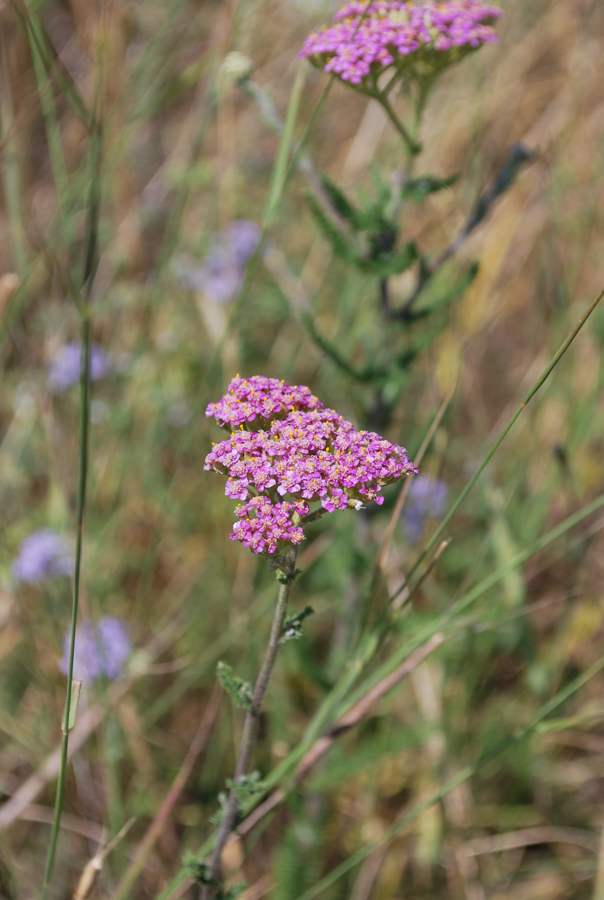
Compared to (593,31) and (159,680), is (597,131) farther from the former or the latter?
(159,680)

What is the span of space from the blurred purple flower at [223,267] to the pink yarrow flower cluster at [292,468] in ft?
8.39

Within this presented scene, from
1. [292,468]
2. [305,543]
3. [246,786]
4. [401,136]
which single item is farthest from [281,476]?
[305,543]

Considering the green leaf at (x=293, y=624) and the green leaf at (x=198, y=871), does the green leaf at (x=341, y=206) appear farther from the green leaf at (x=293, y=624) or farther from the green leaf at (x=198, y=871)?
the green leaf at (x=198, y=871)

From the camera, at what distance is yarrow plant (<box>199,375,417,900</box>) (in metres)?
1.12

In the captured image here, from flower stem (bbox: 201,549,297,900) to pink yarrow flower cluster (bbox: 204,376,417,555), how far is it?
9 centimetres

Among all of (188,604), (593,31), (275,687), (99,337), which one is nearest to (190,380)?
(99,337)

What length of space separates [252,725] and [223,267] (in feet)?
9.51

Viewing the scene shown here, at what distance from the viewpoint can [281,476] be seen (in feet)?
3.75

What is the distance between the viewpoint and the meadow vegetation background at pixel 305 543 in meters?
2.16

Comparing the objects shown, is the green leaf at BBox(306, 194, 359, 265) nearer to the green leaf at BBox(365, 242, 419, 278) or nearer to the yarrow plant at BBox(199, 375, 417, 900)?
the green leaf at BBox(365, 242, 419, 278)

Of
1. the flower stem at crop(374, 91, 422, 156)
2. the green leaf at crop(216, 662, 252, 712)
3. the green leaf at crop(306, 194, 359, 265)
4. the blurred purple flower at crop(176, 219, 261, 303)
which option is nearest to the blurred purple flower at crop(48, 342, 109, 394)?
the blurred purple flower at crop(176, 219, 261, 303)

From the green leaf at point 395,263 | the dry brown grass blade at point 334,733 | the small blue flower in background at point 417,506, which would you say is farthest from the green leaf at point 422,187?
the small blue flower in background at point 417,506

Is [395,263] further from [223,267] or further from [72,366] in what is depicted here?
[223,267]

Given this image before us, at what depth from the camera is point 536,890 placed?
2387mm
